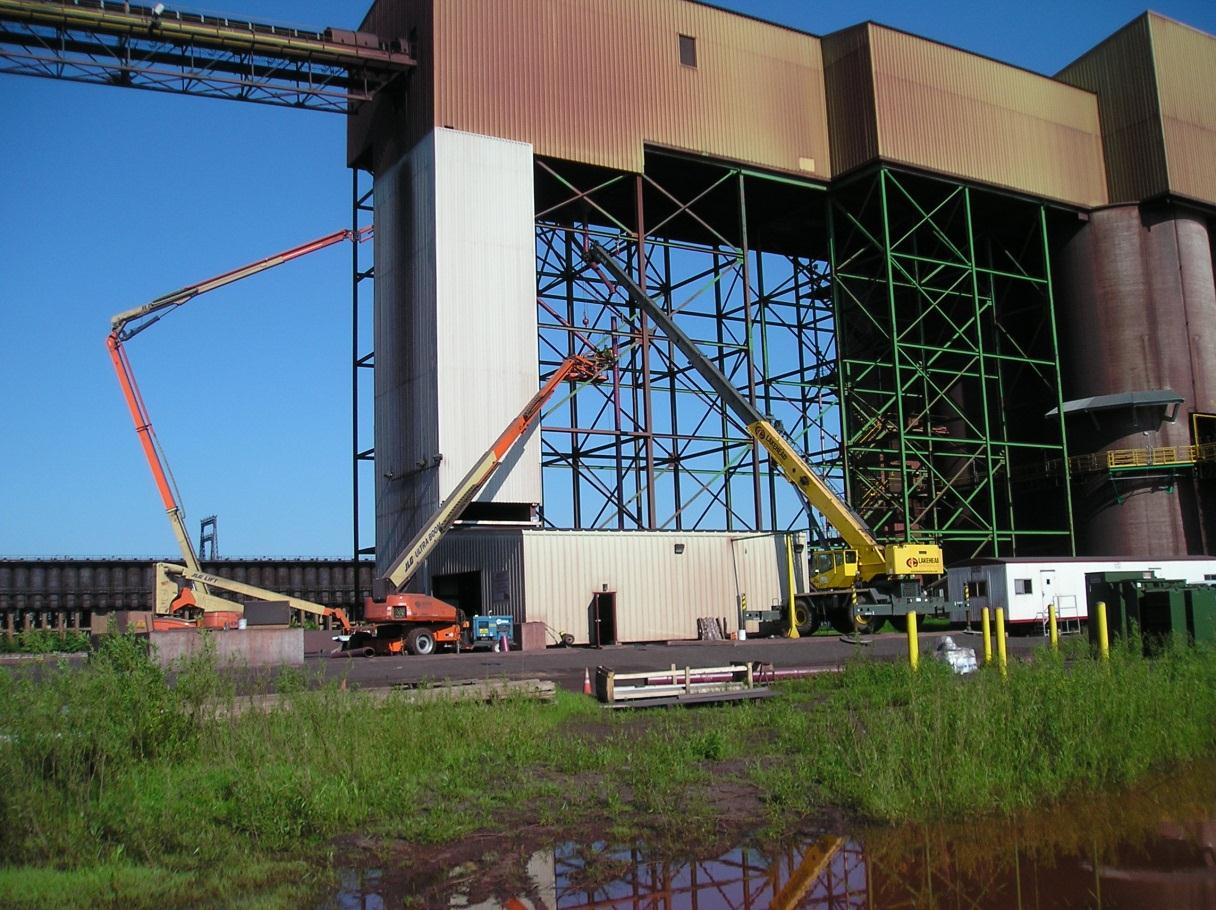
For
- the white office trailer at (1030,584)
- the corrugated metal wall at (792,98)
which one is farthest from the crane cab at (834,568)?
the corrugated metal wall at (792,98)

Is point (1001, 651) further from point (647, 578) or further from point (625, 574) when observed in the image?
point (647, 578)

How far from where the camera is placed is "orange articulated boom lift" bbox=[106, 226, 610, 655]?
34281 millimetres

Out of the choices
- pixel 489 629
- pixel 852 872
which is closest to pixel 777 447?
pixel 489 629

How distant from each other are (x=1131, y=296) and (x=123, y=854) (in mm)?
54414

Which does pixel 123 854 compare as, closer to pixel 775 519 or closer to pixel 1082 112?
pixel 775 519

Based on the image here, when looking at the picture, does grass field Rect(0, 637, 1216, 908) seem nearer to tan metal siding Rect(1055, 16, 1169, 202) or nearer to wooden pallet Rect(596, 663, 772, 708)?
wooden pallet Rect(596, 663, 772, 708)

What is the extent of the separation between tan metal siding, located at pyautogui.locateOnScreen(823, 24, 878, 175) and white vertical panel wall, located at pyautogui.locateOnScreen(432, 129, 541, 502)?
15.1 meters

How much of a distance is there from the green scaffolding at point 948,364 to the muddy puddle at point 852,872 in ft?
126

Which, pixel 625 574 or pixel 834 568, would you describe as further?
pixel 834 568

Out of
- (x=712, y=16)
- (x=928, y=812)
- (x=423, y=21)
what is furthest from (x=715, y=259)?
(x=928, y=812)

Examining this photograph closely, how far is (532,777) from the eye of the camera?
12.0 metres

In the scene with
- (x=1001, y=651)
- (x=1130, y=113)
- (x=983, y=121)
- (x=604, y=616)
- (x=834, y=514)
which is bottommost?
(x=1001, y=651)

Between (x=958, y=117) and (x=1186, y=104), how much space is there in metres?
12.9

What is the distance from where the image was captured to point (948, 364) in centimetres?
5734
